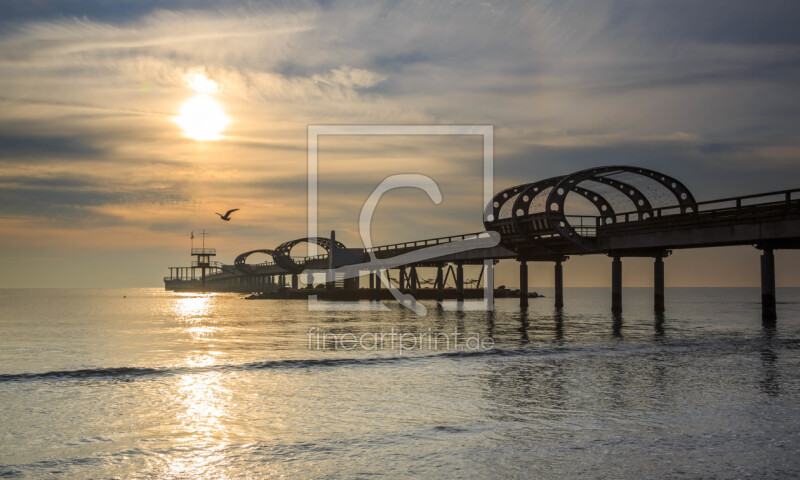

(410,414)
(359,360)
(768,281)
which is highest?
(768,281)

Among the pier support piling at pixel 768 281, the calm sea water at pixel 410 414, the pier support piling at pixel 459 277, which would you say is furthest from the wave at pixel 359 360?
the pier support piling at pixel 459 277

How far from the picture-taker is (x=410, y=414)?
15453 mm

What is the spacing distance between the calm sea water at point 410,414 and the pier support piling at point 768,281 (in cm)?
1210

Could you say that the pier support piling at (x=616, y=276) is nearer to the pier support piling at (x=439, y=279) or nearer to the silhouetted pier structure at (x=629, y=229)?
the silhouetted pier structure at (x=629, y=229)

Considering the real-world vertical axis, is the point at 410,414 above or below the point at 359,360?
above

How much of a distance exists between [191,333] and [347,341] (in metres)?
16.3

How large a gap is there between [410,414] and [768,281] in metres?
33.4

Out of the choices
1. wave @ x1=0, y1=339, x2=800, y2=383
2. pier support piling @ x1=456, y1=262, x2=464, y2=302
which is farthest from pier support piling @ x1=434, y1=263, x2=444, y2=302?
wave @ x1=0, y1=339, x2=800, y2=383

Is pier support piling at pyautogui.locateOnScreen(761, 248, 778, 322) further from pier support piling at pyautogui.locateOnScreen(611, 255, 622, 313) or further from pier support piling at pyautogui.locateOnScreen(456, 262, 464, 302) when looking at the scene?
pier support piling at pyautogui.locateOnScreen(456, 262, 464, 302)

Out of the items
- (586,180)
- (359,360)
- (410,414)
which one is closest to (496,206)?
(586,180)

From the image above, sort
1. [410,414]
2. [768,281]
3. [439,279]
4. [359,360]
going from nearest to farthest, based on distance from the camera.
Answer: [410,414]
[359,360]
[768,281]
[439,279]

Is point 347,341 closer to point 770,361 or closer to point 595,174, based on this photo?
point 770,361

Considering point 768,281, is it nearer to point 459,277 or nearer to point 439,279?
point 459,277

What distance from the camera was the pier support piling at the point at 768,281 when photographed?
4019 centimetres
